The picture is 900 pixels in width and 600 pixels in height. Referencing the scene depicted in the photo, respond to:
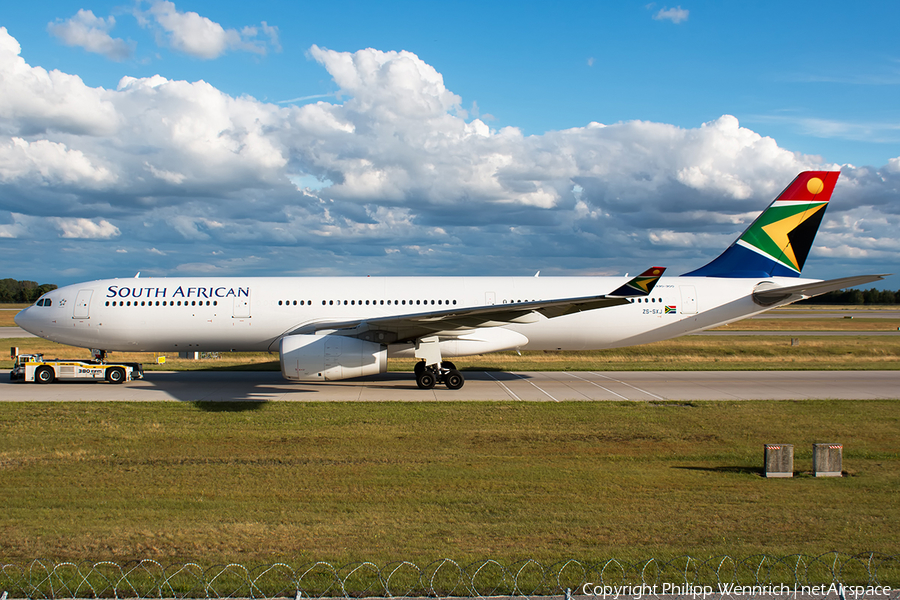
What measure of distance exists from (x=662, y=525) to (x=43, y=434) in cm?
1264

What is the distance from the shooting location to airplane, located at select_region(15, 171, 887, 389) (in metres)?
20.3

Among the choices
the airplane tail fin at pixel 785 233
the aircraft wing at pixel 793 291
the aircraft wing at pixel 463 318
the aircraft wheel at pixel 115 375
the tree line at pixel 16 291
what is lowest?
the aircraft wheel at pixel 115 375

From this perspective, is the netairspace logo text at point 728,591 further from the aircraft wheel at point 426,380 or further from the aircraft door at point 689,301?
the aircraft door at point 689,301

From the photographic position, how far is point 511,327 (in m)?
20.6

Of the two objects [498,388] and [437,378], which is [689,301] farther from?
[437,378]

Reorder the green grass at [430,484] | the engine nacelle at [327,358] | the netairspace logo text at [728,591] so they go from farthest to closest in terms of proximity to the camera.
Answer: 1. the engine nacelle at [327,358]
2. the green grass at [430,484]
3. the netairspace logo text at [728,591]

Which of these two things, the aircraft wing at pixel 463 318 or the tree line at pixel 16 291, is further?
the tree line at pixel 16 291

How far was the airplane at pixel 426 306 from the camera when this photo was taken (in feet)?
66.7

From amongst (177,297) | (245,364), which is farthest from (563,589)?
(245,364)

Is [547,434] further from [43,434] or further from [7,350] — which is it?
[7,350]

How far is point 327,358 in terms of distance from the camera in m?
17.6

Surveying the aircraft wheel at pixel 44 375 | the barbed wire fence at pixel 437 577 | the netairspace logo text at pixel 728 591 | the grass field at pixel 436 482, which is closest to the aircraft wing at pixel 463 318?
the grass field at pixel 436 482

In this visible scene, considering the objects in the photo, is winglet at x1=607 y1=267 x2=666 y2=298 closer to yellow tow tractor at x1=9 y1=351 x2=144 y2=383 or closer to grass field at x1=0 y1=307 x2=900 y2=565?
grass field at x1=0 y1=307 x2=900 y2=565

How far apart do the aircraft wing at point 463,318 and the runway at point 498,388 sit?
1996 mm
